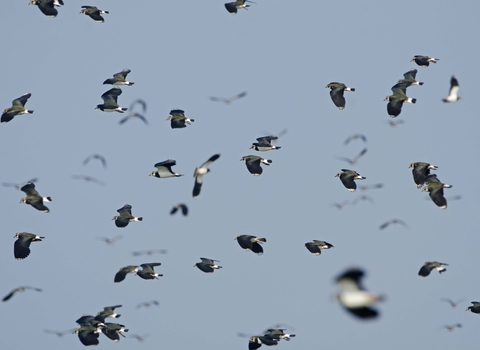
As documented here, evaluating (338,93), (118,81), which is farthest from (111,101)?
(338,93)

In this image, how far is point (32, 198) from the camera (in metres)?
38.8

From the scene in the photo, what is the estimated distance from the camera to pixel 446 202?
38.4 meters

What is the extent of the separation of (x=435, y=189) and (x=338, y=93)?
19.0 feet

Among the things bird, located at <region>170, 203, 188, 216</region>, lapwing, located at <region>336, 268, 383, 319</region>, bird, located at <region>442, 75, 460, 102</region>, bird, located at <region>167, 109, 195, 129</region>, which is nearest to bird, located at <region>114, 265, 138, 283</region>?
bird, located at <region>167, 109, 195, 129</region>

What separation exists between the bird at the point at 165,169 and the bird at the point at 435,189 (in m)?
9.56

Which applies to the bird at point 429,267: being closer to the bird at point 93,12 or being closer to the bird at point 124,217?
the bird at point 124,217

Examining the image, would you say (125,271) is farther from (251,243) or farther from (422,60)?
(422,60)

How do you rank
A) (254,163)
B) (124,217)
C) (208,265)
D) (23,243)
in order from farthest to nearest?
(208,265)
(124,217)
(254,163)
(23,243)

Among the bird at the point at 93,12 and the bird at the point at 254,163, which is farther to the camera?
the bird at the point at 93,12

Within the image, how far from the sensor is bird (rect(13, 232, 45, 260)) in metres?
39.0

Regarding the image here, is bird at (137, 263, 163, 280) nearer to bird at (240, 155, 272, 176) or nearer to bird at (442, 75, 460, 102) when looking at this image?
bird at (240, 155, 272, 176)

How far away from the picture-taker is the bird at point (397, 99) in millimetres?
40156

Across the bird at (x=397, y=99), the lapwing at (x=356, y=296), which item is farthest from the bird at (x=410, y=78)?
the lapwing at (x=356, y=296)

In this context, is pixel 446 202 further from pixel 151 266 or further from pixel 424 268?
pixel 151 266
